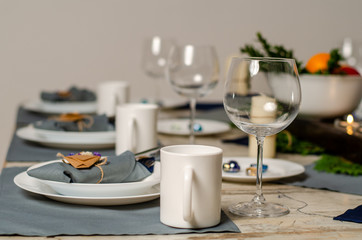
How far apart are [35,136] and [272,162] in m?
0.57

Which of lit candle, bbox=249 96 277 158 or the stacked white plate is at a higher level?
lit candle, bbox=249 96 277 158

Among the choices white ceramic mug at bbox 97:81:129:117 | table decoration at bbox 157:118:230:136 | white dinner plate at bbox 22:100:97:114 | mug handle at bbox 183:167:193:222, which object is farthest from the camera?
white dinner plate at bbox 22:100:97:114

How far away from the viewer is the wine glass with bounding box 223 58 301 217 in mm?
773

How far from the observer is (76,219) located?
2.43 ft

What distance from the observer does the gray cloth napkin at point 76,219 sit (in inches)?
27.4

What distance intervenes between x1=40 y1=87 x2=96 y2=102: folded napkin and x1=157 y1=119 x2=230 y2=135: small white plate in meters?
0.44

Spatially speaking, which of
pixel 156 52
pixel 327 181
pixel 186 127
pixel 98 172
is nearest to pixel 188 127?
pixel 186 127

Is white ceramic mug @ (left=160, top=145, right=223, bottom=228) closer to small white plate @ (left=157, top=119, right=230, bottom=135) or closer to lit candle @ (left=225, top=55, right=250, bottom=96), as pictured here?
lit candle @ (left=225, top=55, right=250, bottom=96)

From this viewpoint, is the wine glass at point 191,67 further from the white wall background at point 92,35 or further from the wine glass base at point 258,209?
the white wall background at point 92,35

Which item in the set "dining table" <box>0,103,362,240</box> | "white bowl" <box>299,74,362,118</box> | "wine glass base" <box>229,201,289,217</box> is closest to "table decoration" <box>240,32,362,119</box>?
"white bowl" <box>299,74,362,118</box>

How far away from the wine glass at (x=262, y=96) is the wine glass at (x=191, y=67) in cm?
53

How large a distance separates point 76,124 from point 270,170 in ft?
1.70

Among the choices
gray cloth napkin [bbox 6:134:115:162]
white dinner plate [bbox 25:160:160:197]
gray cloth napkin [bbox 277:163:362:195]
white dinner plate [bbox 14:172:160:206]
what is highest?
white dinner plate [bbox 25:160:160:197]

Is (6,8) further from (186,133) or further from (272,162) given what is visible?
(272,162)
